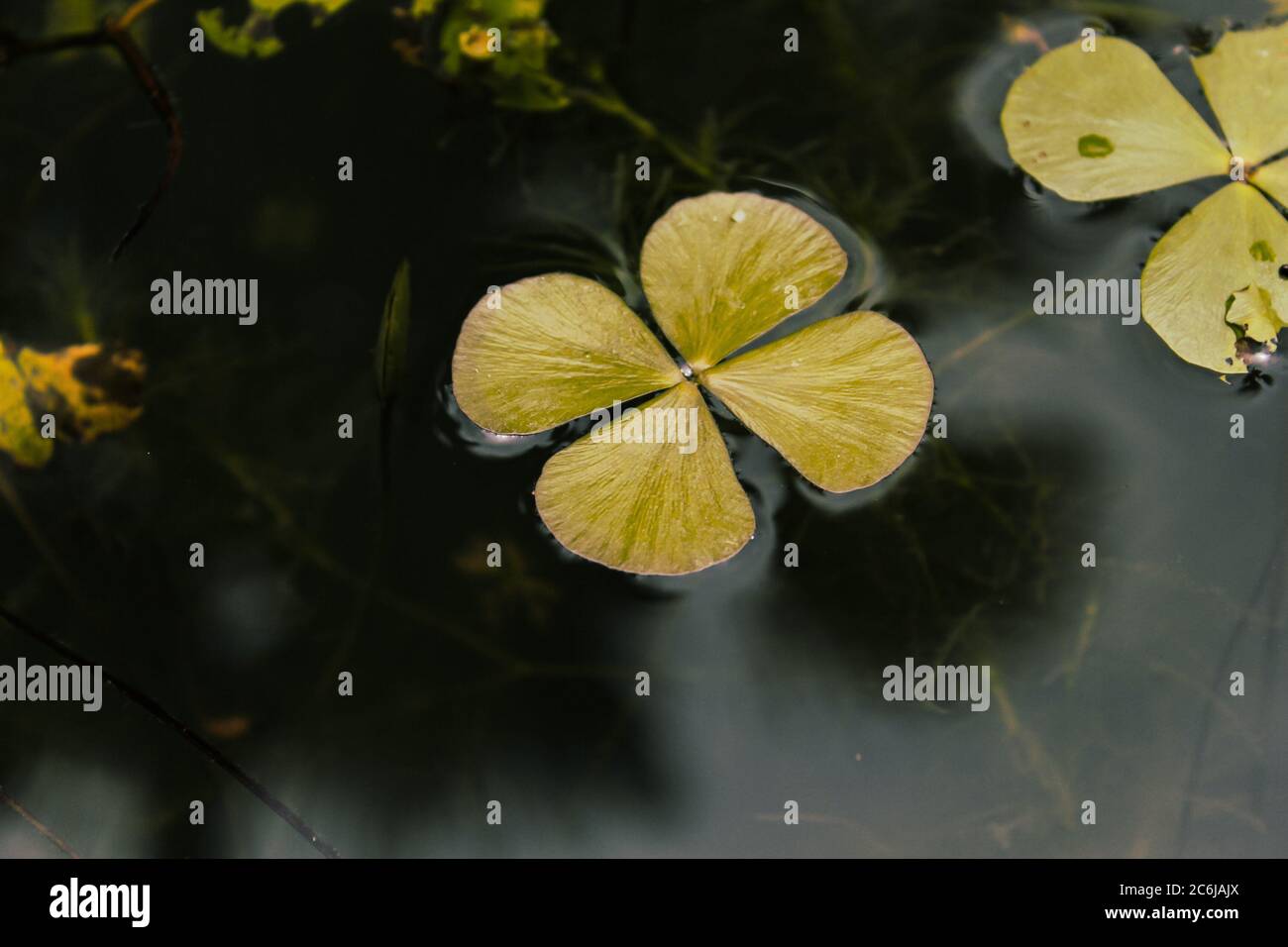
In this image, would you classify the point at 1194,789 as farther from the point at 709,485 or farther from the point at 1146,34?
the point at 1146,34

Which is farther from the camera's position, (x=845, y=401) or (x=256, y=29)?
(x=256, y=29)

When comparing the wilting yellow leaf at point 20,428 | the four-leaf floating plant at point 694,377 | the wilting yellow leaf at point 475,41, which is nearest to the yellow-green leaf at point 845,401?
the four-leaf floating plant at point 694,377

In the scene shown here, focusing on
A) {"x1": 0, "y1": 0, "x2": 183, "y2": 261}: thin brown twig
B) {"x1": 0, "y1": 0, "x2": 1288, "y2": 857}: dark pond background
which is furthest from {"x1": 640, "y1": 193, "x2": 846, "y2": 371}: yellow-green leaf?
{"x1": 0, "y1": 0, "x2": 183, "y2": 261}: thin brown twig

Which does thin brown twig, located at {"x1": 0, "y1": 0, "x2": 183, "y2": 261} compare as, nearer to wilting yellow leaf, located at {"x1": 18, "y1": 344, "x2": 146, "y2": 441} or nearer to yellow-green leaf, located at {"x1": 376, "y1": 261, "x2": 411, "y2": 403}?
wilting yellow leaf, located at {"x1": 18, "y1": 344, "x2": 146, "y2": 441}

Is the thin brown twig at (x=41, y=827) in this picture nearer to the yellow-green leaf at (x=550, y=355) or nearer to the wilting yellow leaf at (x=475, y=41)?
the yellow-green leaf at (x=550, y=355)

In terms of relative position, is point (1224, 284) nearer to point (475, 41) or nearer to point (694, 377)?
point (694, 377)

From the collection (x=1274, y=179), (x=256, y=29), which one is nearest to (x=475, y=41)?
(x=256, y=29)
